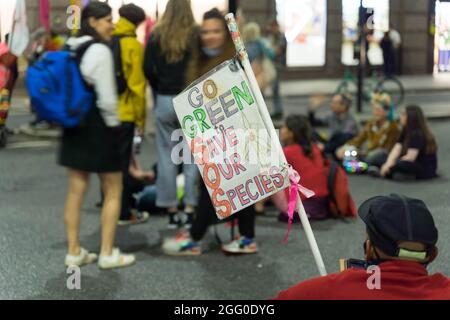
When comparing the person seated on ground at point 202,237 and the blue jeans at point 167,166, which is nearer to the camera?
the person seated on ground at point 202,237

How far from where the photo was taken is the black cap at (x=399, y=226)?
213 centimetres

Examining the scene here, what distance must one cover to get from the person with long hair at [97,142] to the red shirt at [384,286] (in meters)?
2.63

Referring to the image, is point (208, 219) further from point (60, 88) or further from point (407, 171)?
point (407, 171)

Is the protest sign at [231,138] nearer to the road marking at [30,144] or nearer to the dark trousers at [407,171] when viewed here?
the dark trousers at [407,171]

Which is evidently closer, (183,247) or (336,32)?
(183,247)

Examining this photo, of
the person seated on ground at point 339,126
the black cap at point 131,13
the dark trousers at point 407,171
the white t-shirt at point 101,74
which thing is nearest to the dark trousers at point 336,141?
the person seated on ground at point 339,126

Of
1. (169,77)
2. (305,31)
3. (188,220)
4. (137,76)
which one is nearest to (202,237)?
(188,220)

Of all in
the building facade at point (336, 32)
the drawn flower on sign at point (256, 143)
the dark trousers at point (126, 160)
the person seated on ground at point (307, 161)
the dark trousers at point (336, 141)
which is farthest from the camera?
the building facade at point (336, 32)

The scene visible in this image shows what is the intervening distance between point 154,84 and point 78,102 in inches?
38.9

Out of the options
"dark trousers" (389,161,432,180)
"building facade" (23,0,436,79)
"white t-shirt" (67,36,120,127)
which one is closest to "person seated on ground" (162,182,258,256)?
"white t-shirt" (67,36,120,127)

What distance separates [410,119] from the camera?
24.5ft

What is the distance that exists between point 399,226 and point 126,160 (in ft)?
12.4

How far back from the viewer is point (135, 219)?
238 inches

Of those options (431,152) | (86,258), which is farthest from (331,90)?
(86,258)
